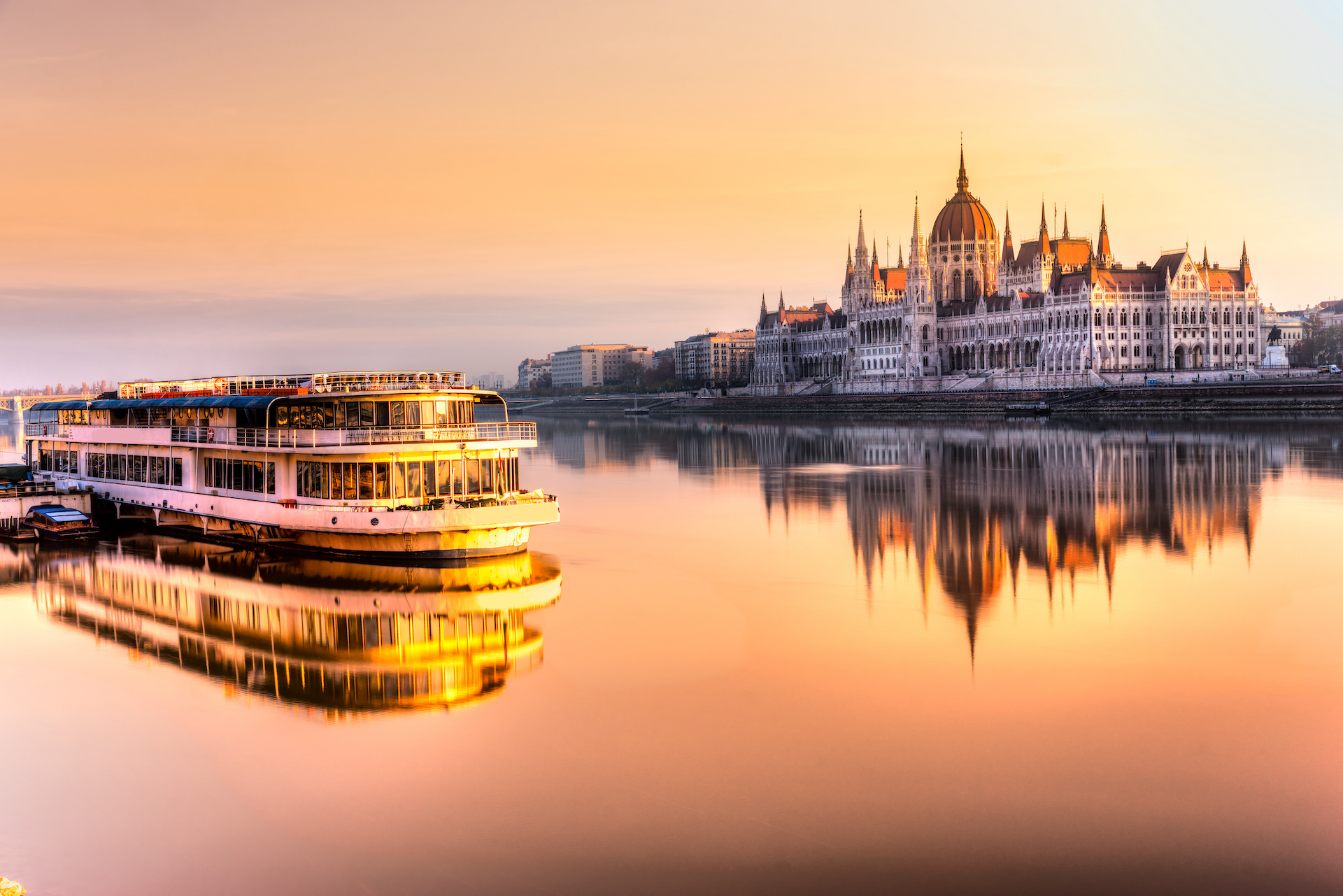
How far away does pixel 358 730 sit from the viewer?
54.6 ft

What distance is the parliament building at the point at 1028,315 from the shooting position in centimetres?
14325

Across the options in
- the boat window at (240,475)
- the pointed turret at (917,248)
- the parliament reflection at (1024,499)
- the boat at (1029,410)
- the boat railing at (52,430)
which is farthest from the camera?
the pointed turret at (917,248)

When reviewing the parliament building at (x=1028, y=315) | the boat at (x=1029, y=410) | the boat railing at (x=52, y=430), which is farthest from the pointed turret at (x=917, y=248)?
the boat railing at (x=52, y=430)

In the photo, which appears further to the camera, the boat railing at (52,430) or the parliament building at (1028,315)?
the parliament building at (1028,315)

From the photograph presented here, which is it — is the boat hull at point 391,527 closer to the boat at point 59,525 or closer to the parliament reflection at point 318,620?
the parliament reflection at point 318,620

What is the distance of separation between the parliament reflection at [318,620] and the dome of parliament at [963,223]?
546 feet

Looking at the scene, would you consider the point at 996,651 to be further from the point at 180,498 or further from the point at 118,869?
the point at 180,498

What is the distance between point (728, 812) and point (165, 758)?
777 cm

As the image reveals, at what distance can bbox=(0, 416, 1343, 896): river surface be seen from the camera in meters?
12.4

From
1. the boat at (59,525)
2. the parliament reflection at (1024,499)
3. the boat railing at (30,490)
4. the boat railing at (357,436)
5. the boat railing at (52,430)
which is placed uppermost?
the boat railing at (52,430)

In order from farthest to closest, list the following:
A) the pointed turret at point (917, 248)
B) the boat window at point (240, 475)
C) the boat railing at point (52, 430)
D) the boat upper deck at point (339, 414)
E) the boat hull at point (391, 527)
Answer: the pointed turret at point (917, 248) → the boat railing at point (52, 430) → the boat window at point (240, 475) → the boat upper deck at point (339, 414) → the boat hull at point (391, 527)

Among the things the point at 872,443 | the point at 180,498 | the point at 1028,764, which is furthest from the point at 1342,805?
the point at 872,443

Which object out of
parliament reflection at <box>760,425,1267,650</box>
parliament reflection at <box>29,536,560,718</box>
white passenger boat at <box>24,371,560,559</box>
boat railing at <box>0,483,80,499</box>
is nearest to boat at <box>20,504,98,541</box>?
boat railing at <box>0,483,80,499</box>

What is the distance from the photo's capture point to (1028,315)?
157 meters
